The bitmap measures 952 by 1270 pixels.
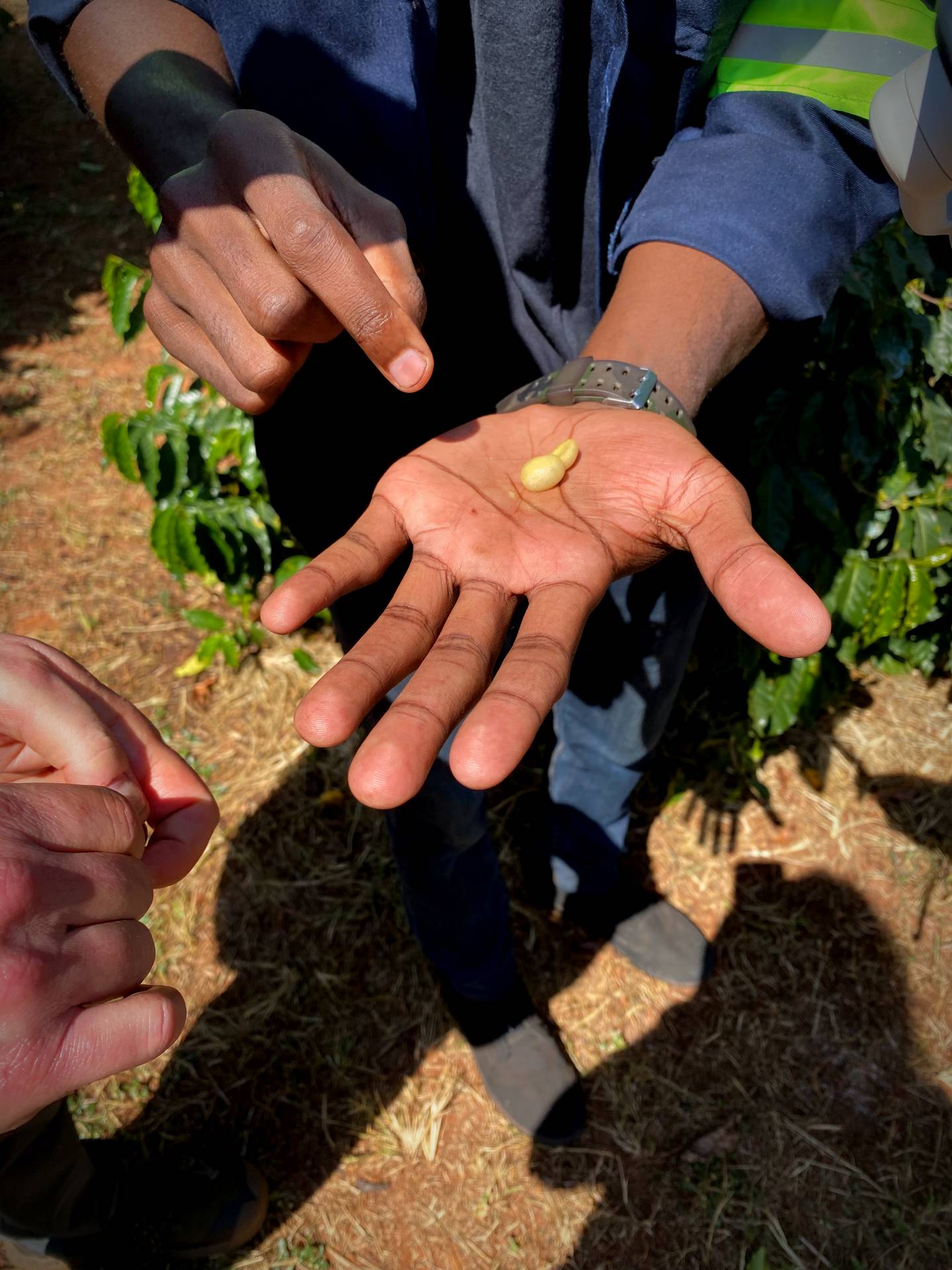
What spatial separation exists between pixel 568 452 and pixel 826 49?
0.81 meters

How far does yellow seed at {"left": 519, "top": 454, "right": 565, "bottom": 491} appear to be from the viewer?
4.62ft

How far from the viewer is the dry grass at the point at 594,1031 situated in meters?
2.05

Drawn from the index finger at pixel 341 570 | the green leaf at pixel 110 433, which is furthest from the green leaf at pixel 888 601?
the green leaf at pixel 110 433

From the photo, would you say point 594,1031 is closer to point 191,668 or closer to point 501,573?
point 501,573

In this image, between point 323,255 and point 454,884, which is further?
point 454,884

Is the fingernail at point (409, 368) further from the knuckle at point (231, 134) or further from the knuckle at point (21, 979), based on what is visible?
the knuckle at point (21, 979)

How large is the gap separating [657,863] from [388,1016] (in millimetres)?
953

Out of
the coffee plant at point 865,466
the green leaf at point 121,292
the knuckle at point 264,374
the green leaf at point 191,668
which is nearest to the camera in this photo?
the knuckle at point 264,374

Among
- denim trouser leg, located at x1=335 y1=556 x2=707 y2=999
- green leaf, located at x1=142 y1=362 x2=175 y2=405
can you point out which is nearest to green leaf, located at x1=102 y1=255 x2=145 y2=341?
green leaf, located at x1=142 y1=362 x2=175 y2=405

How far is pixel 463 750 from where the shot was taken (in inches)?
41.4

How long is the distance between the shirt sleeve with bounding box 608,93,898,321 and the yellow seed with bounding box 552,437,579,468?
1.29ft

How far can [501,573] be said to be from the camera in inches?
52.7

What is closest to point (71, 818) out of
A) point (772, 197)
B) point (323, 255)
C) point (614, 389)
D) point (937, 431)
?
point (323, 255)

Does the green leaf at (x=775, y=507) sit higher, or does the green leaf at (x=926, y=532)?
the green leaf at (x=775, y=507)
